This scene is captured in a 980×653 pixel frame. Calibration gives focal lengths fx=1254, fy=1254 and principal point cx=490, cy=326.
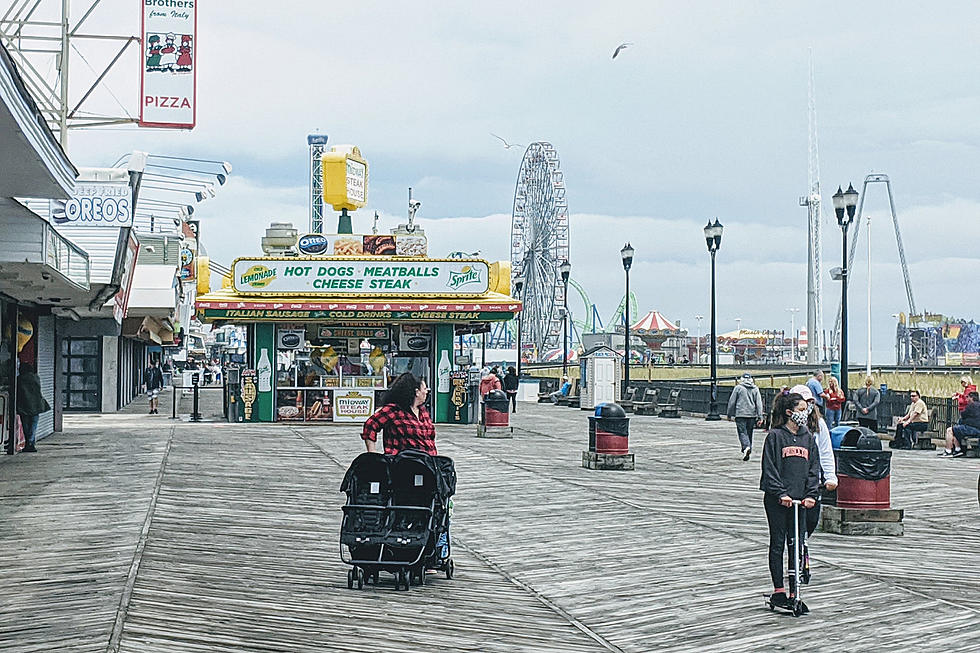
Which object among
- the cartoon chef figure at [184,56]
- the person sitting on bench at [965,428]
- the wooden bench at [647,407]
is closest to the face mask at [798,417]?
the person sitting on bench at [965,428]

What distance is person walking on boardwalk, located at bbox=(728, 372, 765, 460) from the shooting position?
790 inches

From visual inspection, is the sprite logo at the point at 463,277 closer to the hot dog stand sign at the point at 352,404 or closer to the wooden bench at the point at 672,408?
the hot dog stand sign at the point at 352,404

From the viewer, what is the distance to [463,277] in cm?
3134

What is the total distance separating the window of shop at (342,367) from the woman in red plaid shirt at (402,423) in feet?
70.0

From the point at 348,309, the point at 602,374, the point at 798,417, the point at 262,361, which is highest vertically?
the point at 348,309

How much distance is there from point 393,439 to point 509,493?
6379 mm

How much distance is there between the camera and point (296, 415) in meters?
31.1

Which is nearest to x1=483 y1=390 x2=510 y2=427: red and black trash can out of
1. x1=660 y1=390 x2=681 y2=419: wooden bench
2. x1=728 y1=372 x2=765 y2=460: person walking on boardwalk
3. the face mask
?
x1=728 y1=372 x2=765 y2=460: person walking on boardwalk

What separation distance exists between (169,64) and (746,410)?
38.0ft

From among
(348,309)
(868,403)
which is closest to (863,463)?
(868,403)

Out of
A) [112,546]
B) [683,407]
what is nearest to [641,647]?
[112,546]

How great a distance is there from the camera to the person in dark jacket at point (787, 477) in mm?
8414

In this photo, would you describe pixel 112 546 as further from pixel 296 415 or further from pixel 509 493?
pixel 296 415

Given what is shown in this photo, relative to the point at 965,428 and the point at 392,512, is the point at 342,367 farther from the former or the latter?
the point at 392,512
